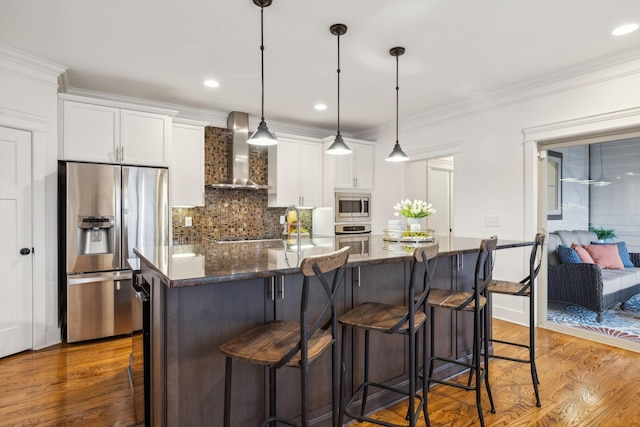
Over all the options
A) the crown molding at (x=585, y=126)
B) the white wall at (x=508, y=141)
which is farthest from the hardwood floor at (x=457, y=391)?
the crown molding at (x=585, y=126)

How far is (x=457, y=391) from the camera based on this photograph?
2.53 metres

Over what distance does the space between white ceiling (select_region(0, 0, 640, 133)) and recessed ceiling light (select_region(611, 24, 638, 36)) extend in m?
0.07

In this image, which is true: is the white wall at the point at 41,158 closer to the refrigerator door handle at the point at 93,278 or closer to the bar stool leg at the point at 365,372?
the refrigerator door handle at the point at 93,278

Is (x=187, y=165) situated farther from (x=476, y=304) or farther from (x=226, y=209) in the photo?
(x=476, y=304)

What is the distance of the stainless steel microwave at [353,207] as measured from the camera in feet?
18.0

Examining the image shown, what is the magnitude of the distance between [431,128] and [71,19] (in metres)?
4.05

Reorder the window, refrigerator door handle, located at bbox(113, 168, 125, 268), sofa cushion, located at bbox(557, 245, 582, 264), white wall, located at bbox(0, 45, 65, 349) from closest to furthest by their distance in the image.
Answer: white wall, located at bbox(0, 45, 65, 349) < refrigerator door handle, located at bbox(113, 168, 125, 268) < sofa cushion, located at bbox(557, 245, 582, 264) < the window

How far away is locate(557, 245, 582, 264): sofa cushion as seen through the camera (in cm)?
373

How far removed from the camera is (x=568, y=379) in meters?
2.69

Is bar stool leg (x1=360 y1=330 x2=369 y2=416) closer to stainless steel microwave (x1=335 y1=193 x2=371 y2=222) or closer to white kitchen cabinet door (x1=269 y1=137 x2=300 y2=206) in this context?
white kitchen cabinet door (x1=269 y1=137 x2=300 y2=206)

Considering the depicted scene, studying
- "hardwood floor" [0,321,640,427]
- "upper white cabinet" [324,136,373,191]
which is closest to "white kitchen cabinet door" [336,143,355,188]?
"upper white cabinet" [324,136,373,191]

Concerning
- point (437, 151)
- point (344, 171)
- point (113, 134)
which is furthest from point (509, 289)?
point (113, 134)

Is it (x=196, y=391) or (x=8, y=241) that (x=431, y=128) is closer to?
(x=196, y=391)

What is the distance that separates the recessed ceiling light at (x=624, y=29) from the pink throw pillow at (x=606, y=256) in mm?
1872
